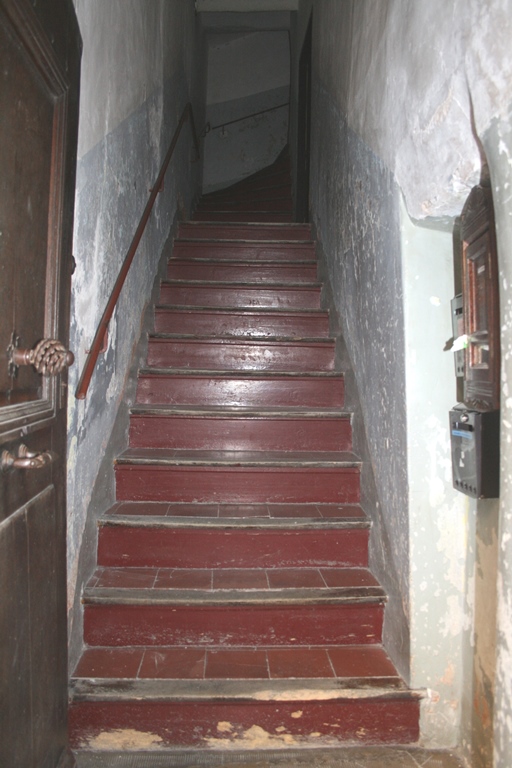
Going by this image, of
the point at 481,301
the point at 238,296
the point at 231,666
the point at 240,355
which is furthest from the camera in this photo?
the point at 238,296

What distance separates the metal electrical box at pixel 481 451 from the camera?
4.29 ft

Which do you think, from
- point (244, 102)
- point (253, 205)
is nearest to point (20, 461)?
point (253, 205)

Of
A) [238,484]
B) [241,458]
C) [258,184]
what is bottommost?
[238,484]

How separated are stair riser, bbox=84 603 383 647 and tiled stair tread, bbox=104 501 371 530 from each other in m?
0.30

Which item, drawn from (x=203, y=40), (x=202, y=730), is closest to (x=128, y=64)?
(x=202, y=730)

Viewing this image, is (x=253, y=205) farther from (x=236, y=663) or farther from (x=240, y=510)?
(x=236, y=663)

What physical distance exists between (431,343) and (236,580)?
109 centimetres

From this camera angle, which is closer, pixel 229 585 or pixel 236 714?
pixel 236 714

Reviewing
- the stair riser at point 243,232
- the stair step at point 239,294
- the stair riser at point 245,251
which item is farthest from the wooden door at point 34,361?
Answer: the stair riser at point 243,232

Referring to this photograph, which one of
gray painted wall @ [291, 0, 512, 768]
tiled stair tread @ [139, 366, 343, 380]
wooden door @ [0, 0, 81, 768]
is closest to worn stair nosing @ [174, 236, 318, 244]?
tiled stair tread @ [139, 366, 343, 380]

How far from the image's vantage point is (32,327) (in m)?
1.11

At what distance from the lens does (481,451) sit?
51.7 inches

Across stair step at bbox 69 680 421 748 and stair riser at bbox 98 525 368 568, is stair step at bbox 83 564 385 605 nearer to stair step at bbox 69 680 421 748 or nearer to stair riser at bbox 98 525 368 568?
stair riser at bbox 98 525 368 568

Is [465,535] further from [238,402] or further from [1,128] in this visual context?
[1,128]
